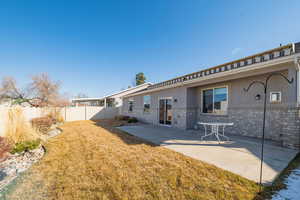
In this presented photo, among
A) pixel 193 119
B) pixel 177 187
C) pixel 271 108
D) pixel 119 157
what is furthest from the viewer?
pixel 193 119

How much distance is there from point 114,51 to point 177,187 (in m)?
13.0

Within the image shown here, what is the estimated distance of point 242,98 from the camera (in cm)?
603

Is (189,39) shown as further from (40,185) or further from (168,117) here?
(40,185)

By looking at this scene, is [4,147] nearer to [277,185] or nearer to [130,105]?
[277,185]

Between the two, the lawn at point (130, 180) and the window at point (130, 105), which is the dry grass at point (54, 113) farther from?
the lawn at point (130, 180)

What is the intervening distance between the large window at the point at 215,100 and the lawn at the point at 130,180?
452 centimetres

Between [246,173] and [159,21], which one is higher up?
[159,21]

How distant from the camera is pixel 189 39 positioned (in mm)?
9930

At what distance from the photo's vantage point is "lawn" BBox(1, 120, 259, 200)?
217 cm

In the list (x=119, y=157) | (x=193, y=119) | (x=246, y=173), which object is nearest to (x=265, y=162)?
(x=246, y=173)

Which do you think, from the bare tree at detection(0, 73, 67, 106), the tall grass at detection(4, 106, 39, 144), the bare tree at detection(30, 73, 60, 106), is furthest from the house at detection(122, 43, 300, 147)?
the bare tree at detection(30, 73, 60, 106)

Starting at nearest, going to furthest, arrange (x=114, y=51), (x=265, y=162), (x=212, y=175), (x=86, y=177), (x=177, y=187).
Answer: (x=177, y=187) → (x=212, y=175) → (x=86, y=177) → (x=265, y=162) → (x=114, y=51)

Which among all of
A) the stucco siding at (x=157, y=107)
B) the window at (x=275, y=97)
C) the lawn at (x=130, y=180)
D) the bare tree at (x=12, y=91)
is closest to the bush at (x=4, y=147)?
the lawn at (x=130, y=180)

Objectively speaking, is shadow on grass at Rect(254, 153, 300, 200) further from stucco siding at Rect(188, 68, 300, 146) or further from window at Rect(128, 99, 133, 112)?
window at Rect(128, 99, 133, 112)
